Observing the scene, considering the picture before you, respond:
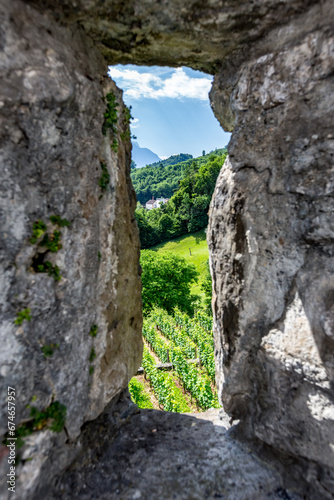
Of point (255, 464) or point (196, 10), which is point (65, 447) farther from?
point (196, 10)

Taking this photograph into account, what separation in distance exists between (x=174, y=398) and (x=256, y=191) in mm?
9600

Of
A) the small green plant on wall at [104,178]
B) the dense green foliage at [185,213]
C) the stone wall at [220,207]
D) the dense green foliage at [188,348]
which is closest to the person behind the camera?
the stone wall at [220,207]

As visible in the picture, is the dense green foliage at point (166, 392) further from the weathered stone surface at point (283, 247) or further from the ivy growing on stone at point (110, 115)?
the ivy growing on stone at point (110, 115)

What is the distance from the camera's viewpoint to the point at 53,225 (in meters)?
3.27

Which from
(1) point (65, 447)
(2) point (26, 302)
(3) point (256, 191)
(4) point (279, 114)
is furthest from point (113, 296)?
(4) point (279, 114)

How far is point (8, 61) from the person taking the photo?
280cm

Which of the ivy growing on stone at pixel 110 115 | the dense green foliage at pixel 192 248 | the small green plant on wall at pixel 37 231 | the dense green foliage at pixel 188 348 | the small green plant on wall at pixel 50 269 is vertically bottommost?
the dense green foliage at pixel 188 348

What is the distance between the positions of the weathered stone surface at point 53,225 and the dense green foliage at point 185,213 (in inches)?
1434

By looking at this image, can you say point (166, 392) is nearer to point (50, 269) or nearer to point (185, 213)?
point (50, 269)

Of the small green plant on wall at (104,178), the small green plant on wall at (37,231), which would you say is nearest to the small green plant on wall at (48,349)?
Result: the small green plant on wall at (37,231)

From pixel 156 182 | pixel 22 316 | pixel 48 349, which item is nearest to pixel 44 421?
pixel 48 349

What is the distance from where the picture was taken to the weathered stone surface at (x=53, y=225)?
113 inches

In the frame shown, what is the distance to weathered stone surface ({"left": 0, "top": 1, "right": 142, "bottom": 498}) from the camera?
113 inches

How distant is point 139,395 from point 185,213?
1407 inches
